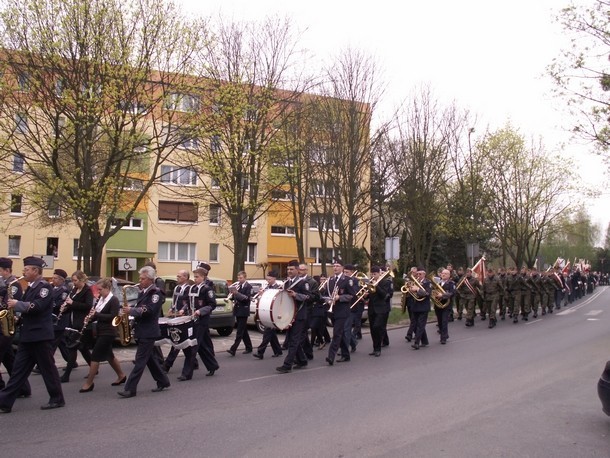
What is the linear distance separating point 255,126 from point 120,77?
598 cm

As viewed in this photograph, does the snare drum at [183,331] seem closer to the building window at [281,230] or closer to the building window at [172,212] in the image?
the building window at [172,212]

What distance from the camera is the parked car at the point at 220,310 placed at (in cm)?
1664

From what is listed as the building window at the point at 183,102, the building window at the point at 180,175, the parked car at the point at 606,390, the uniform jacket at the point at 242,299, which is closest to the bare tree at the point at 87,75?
the building window at the point at 183,102

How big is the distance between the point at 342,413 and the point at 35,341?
12.8 ft

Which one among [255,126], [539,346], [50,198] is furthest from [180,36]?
[539,346]

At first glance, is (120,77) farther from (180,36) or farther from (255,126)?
(255,126)

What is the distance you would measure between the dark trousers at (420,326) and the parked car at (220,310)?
198 inches

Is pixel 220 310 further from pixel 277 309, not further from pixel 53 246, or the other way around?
pixel 53 246

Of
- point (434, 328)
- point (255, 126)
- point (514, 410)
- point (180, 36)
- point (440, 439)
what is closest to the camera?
point (440, 439)

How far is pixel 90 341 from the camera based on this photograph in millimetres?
10352

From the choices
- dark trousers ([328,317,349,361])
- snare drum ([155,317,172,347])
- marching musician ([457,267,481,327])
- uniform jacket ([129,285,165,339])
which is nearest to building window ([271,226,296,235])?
marching musician ([457,267,481,327])

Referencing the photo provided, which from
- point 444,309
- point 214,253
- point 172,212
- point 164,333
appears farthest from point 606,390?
point 214,253

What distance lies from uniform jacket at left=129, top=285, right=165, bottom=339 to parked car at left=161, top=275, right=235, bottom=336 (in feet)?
23.8

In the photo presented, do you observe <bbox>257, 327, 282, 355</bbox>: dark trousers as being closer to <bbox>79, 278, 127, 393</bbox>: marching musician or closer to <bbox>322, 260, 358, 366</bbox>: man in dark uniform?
<bbox>322, 260, 358, 366</bbox>: man in dark uniform
